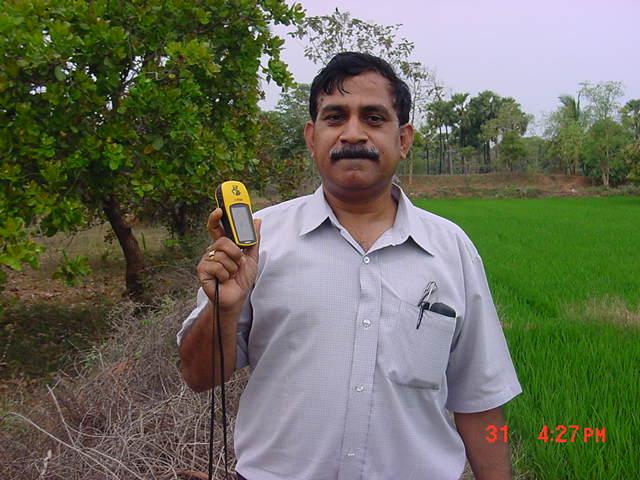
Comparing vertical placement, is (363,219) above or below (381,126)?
below

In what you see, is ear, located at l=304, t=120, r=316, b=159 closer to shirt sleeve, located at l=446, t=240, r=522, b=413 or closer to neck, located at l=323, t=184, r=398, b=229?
neck, located at l=323, t=184, r=398, b=229

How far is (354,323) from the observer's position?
4.78ft

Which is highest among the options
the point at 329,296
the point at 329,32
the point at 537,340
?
the point at 329,32

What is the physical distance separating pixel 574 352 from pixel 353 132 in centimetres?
336

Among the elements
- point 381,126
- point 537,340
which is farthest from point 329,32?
point 381,126

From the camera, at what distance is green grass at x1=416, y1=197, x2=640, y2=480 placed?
2779 mm

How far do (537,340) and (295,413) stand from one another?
12.0 ft

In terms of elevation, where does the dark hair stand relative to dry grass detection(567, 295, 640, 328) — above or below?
above

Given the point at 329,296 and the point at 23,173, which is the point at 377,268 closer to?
the point at 329,296

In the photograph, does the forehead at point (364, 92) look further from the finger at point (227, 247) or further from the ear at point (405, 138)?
the finger at point (227, 247)

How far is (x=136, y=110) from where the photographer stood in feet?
15.3

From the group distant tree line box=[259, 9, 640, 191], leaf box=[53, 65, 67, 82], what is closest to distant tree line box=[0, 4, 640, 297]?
leaf box=[53, 65, 67, 82]

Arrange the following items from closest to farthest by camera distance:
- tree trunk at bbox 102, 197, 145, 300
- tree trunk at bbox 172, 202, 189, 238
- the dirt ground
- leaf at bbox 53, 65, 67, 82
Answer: leaf at bbox 53, 65, 67, 82 < tree trunk at bbox 102, 197, 145, 300 < tree trunk at bbox 172, 202, 189, 238 < the dirt ground
